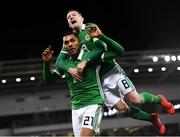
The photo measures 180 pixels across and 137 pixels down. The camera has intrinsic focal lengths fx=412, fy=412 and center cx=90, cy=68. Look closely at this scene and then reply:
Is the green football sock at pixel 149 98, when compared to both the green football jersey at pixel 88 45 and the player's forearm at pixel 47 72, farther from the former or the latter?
the player's forearm at pixel 47 72

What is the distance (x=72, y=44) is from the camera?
11.3 ft

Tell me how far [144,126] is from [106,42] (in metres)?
18.0

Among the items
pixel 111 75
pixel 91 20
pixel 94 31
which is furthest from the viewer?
pixel 91 20

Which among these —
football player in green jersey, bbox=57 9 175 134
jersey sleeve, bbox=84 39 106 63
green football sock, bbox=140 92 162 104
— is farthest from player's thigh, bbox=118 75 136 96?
jersey sleeve, bbox=84 39 106 63

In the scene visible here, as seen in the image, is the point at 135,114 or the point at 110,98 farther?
the point at 135,114

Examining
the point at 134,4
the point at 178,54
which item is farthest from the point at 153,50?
the point at 134,4

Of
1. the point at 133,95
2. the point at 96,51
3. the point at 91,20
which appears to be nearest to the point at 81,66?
the point at 96,51

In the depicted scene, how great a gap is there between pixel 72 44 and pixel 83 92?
0.41 m

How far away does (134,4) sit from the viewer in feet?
54.0

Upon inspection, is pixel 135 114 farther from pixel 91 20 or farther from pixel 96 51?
pixel 91 20

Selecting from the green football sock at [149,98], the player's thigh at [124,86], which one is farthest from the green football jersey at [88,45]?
the green football sock at [149,98]

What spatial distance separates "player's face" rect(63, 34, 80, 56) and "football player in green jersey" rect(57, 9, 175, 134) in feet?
0.20

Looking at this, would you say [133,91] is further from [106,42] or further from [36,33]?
[36,33]

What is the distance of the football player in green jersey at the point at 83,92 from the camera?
11.1ft
